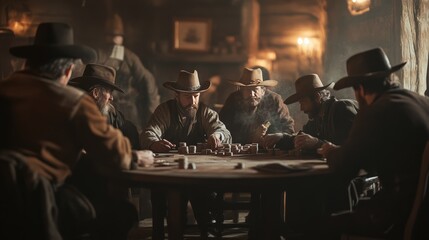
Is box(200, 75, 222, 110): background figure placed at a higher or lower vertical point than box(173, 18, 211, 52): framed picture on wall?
lower

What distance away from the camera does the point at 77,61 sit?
11.6 feet

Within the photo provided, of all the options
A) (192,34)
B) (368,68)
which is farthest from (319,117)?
(192,34)

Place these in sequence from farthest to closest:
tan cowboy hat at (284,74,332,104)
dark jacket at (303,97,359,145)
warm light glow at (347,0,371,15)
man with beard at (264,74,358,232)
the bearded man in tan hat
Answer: warm light glow at (347,0,371,15) → tan cowboy hat at (284,74,332,104) → dark jacket at (303,97,359,145) → man with beard at (264,74,358,232) → the bearded man in tan hat

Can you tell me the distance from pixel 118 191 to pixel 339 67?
557 cm

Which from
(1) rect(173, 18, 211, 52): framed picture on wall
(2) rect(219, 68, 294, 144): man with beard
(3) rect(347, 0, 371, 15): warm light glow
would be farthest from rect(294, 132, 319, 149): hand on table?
(1) rect(173, 18, 211, 52): framed picture on wall

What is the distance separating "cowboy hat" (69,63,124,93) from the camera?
17.8 ft

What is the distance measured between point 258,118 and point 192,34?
3037mm

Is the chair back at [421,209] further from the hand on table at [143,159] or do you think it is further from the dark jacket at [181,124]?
the dark jacket at [181,124]

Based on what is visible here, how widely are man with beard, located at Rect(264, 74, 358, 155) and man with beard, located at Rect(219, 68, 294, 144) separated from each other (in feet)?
4.69

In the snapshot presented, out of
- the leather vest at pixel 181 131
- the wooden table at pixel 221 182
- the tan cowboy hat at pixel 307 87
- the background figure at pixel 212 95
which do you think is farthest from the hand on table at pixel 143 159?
the background figure at pixel 212 95

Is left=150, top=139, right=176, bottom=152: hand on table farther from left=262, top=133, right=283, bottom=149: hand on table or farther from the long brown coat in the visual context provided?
the long brown coat

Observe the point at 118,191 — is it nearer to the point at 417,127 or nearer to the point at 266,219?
the point at 266,219

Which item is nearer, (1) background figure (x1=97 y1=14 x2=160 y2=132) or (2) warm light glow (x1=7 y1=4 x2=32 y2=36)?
(2) warm light glow (x1=7 y1=4 x2=32 y2=36)

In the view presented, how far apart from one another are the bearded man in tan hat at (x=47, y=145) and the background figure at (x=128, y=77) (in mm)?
5524
